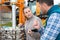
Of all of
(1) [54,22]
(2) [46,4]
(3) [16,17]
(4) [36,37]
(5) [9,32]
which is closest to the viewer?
(1) [54,22]

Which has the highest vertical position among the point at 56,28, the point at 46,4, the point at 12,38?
the point at 46,4

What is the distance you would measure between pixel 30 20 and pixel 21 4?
1.95 metres

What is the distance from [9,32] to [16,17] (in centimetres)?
69

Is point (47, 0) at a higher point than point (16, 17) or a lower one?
higher

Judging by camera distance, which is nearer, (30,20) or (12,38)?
(30,20)

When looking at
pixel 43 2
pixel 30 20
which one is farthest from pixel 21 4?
pixel 43 2

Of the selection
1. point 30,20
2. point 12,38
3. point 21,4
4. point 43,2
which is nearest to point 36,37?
point 30,20

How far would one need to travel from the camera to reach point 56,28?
294 cm

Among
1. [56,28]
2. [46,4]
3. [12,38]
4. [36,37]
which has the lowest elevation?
[12,38]

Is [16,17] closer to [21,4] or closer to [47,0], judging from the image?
[21,4]

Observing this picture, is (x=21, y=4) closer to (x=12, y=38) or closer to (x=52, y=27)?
(x=12, y=38)

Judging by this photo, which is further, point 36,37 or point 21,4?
point 21,4

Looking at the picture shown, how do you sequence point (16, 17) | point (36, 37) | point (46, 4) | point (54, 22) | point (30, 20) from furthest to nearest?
point (16, 17) < point (30, 20) < point (36, 37) < point (46, 4) < point (54, 22)

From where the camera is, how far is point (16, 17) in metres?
7.10
